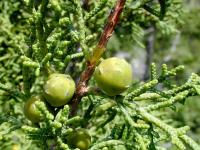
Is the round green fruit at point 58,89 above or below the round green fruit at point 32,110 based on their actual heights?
above

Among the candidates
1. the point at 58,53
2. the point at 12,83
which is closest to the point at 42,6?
the point at 58,53

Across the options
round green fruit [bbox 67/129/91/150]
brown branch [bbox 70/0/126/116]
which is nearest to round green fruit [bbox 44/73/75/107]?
brown branch [bbox 70/0/126/116]

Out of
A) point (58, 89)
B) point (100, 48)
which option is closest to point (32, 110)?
point (58, 89)

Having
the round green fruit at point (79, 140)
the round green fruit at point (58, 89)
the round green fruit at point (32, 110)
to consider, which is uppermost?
the round green fruit at point (58, 89)

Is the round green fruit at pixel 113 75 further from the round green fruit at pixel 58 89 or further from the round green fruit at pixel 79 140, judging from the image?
the round green fruit at pixel 79 140

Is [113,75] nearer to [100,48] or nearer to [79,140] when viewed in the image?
[100,48]

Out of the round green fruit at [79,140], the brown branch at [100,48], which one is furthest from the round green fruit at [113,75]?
the round green fruit at [79,140]

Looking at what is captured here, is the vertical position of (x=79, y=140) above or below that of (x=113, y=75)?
below
